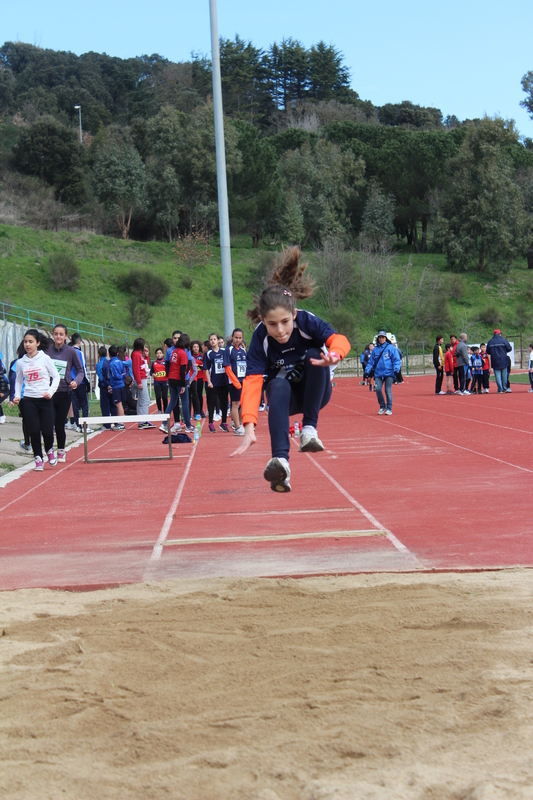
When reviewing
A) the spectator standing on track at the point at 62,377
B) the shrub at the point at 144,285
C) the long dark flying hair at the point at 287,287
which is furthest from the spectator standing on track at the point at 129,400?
the shrub at the point at 144,285

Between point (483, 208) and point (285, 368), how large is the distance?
188ft

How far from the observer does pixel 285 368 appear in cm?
540

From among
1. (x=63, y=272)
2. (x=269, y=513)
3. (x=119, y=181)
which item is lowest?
(x=269, y=513)

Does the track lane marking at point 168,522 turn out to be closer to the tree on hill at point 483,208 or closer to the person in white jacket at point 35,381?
the person in white jacket at point 35,381

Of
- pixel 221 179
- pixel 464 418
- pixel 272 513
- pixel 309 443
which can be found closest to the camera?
pixel 309 443

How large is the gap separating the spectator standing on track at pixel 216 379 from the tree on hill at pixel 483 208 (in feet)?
153

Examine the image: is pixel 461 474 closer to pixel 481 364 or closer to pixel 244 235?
pixel 481 364

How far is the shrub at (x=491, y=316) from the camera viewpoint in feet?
178

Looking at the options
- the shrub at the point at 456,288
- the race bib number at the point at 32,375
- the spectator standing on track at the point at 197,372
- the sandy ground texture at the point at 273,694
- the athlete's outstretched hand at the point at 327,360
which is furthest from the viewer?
the shrub at the point at 456,288

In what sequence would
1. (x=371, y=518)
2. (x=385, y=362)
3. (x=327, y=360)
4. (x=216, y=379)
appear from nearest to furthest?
(x=327, y=360) < (x=371, y=518) < (x=216, y=379) < (x=385, y=362)

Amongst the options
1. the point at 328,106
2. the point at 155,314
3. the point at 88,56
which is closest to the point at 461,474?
the point at 155,314

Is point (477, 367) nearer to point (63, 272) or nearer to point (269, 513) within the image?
point (269, 513)

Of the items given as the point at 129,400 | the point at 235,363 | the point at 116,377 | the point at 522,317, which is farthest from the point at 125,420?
the point at 522,317

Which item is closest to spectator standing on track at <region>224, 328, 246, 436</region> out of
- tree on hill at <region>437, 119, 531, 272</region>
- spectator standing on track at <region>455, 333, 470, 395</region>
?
spectator standing on track at <region>455, 333, 470, 395</region>
